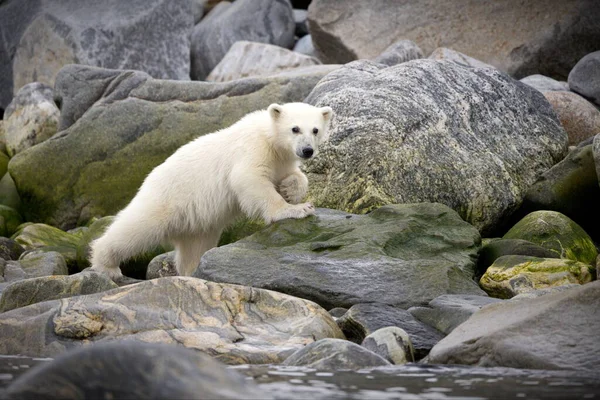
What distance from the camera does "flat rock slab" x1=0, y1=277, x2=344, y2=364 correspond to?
17.5ft

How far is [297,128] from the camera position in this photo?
24.7ft

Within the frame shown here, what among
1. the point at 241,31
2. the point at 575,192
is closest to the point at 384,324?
the point at 575,192

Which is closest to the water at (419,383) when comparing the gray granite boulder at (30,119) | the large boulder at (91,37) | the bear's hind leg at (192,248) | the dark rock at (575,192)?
the bear's hind leg at (192,248)

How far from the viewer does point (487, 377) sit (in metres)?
4.50

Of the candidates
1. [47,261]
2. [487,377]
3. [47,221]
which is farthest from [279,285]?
[47,221]

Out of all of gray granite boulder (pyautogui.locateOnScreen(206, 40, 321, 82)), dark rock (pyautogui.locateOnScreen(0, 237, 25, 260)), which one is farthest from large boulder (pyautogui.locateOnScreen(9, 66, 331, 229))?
gray granite boulder (pyautogui.locateOnScreen(206, 40, 321, 82))

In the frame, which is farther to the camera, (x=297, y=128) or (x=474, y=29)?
(x=474, y=29)

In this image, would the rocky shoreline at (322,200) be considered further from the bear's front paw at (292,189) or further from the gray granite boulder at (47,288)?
the bear's front paw at (292,189)

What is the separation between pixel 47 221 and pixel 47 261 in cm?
282

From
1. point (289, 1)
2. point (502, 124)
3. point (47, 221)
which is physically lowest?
point (47, 221)

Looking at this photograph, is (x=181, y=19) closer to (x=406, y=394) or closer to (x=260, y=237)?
(x=260, y=237)

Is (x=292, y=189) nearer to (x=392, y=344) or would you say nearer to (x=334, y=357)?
(x=392, y=344)

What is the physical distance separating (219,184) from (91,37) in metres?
8.23

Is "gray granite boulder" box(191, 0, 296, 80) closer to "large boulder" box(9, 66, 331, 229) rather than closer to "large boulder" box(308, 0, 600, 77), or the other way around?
"large boulder" box(308, 0, 600, 77)
